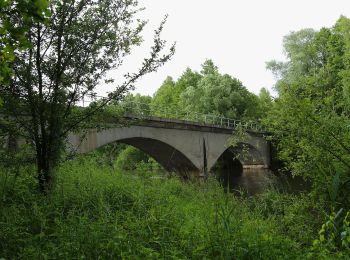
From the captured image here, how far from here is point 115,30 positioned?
5172mm

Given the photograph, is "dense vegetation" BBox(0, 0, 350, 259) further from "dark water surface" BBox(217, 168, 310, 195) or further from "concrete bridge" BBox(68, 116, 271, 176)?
"concrete bridge" BBox(68, 116, 271, 176)

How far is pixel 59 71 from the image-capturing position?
15.6 ft

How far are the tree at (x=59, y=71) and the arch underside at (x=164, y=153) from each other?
14151mm

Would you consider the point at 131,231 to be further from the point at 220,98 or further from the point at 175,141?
the point at 220,98

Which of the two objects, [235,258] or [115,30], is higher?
[115,30]

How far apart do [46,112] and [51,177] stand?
0.89 m

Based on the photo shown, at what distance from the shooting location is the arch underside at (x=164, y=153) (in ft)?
67.1

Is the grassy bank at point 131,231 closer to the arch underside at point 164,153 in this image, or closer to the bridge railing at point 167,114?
the bridge railing at point 167,114

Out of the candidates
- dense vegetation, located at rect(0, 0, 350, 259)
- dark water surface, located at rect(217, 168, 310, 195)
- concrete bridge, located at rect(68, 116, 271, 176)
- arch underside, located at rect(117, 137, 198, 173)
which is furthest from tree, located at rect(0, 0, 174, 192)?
arch underside, located at rect(117, 137, 198, 173)

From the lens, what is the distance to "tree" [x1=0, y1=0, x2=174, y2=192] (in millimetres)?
4645

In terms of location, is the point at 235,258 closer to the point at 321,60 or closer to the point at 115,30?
the point at 115,30

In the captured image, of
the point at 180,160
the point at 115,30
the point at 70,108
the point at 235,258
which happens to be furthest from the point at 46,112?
the point at 180,160

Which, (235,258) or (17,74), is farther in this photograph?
(17,74)

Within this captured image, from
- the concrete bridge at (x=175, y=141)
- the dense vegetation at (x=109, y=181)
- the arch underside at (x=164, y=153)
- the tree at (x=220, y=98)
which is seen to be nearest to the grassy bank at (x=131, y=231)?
the dense vegetation at (x=109, y=181)
